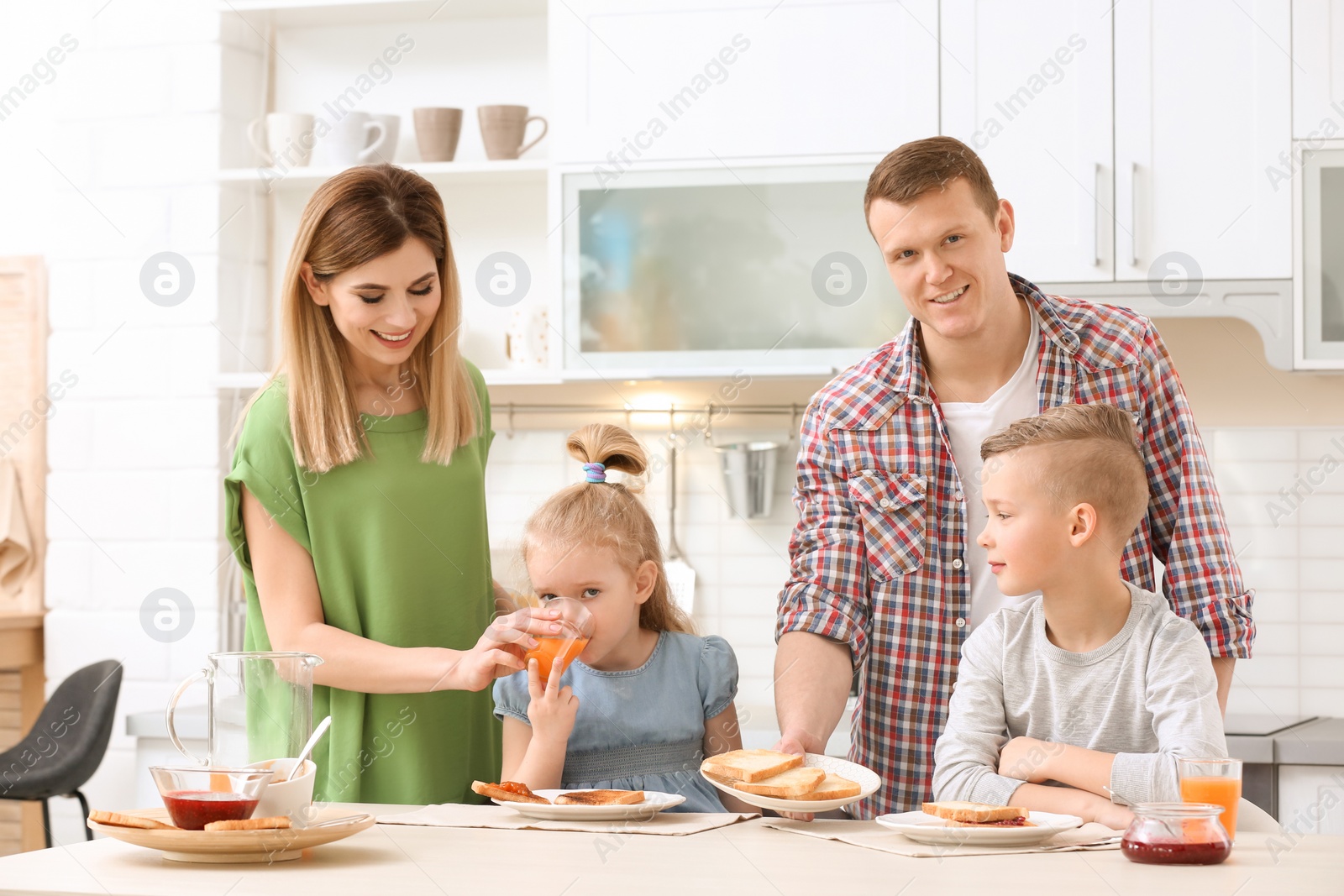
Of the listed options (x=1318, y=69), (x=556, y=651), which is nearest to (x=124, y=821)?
(x=556, y=651)

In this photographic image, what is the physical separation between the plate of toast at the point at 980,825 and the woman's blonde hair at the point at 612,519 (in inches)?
22.5

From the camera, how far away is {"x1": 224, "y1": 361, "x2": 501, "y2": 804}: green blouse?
1.61 meters

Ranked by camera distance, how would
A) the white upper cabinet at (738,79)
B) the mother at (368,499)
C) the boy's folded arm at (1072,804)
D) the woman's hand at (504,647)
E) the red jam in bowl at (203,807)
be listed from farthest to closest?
the white upper cabinet at (738,79)
the mother at (368,499)
the woman's hand at (504,647)
the boy's folded arm at (1072,804)
the red jam in bowl at (203,807)

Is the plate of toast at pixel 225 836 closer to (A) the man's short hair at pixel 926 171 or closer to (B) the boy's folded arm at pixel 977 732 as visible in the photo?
(B) the boy's folded arm at pixel 977 732

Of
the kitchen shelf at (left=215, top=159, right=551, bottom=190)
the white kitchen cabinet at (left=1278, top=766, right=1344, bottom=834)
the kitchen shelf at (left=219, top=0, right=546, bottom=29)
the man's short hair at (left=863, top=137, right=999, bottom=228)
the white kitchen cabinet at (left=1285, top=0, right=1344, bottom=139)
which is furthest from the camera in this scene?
the kitchen shelf at (left=219, top=0, right=546, bottom=29)

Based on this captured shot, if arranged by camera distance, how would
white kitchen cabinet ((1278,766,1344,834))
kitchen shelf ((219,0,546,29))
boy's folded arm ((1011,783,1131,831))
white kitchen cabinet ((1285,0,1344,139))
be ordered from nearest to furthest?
boy's folded arm ((1011,783,1131,831))
white kitchen cabinet ((1278,766,1344,834))
white kitchen cabinet ((1285,0,1344,139))
kitchen shelf ((219,0,546,29))

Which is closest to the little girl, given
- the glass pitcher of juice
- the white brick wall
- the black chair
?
the glass pitcher of juice

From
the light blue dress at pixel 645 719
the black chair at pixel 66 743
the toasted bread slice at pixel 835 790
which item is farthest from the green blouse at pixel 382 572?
the black chair at pixel 66 743

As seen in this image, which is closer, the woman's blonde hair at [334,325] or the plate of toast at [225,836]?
the plate of toast at [225,836]

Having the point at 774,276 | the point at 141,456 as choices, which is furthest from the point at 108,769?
the point at 774,276

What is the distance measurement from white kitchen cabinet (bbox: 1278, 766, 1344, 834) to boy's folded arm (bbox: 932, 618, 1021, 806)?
1.35 m

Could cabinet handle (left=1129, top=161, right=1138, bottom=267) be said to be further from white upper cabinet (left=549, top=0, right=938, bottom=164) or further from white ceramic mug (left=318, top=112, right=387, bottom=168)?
white ceramic mug (left=318, top=112, right=387, bottom=168)

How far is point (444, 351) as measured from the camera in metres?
1.74

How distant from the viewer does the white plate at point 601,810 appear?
1.31 metres
